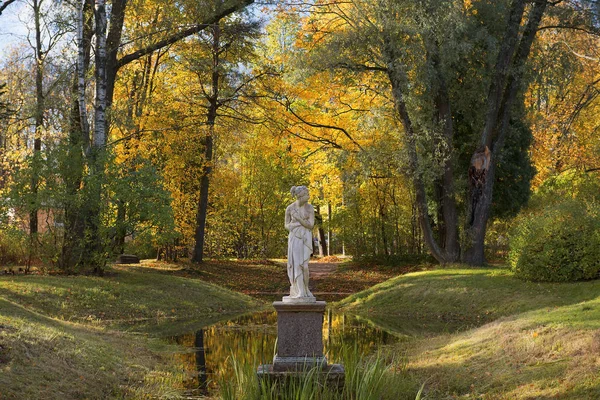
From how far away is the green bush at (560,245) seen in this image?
1700 cm

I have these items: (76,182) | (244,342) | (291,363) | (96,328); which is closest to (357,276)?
(76,182)

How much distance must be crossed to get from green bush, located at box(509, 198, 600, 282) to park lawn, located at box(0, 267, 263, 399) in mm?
7986

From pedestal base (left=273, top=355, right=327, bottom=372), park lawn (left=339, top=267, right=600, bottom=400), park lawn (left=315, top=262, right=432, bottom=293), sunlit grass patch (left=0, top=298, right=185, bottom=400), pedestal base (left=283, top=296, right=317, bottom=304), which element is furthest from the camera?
park lawn (left=315, top=262, right=432, bottom=293)

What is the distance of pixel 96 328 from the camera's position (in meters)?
13.2

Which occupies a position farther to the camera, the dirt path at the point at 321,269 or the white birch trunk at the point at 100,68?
the dirt path at the point at 321,269

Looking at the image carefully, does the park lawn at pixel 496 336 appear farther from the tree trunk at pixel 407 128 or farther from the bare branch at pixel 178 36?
the bare branch at pixel 178 36

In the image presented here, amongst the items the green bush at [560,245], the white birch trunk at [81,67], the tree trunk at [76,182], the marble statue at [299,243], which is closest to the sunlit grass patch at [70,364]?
the marble statue at [299,243]

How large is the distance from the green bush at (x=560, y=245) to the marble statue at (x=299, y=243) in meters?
10.2

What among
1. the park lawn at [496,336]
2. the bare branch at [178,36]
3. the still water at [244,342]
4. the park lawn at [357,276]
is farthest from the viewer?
the park lawn at [357,276]

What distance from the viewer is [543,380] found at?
8.56m

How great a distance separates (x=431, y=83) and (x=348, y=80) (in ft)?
8.99

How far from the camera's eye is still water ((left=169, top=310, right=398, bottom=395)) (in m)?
9.77

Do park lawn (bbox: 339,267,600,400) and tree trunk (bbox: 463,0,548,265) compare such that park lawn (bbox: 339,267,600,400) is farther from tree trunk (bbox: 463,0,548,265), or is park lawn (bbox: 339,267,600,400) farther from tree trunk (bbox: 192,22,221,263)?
tree trunk (bbox: 192,22,221,263)

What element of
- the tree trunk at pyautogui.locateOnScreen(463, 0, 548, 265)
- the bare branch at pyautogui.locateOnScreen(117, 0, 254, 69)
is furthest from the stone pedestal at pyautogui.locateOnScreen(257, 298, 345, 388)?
the tree trunk at pyautogui.locateOnScreen(463, 0, 548, 265)
